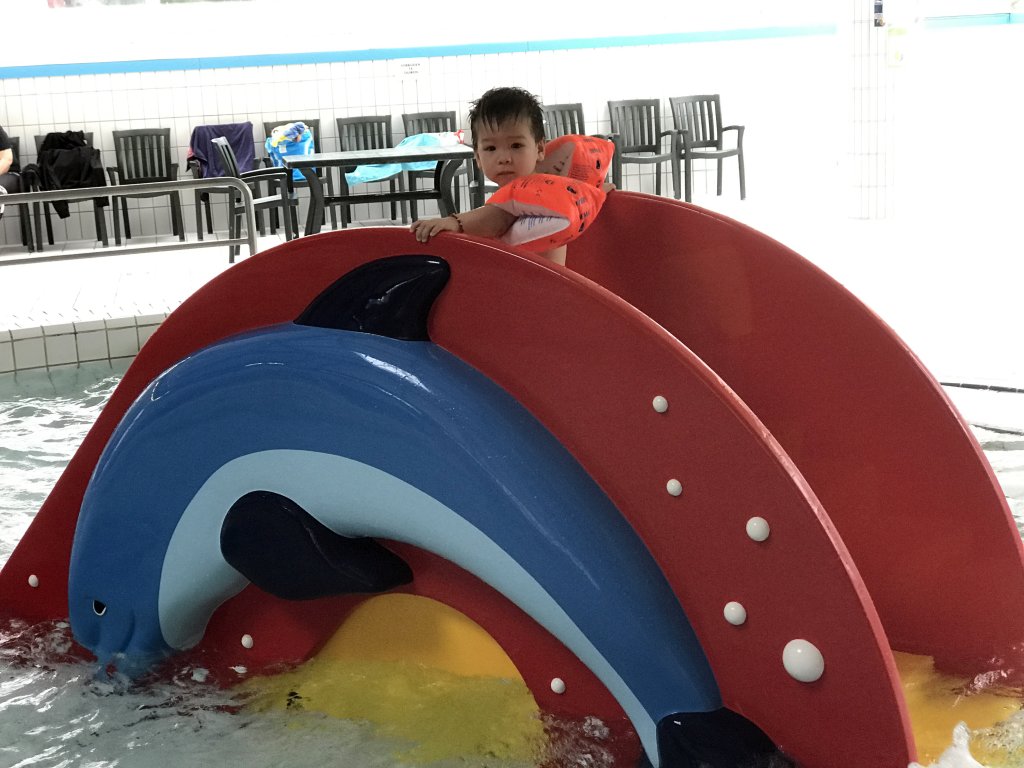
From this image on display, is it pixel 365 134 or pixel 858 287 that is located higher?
pixel 365 134

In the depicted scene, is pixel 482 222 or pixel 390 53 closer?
pixel 482 222

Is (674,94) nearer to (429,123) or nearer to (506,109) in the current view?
(429,123)

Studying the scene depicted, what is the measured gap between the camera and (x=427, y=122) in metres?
10.1

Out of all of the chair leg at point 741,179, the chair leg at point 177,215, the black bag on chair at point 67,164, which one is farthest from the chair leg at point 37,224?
the chair leg at point 741,179

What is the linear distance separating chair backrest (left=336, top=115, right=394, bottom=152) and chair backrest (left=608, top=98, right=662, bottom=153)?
207 centimetres

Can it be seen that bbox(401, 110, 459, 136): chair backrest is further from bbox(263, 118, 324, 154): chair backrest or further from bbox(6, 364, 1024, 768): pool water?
bbox(6, 364, 1024, 768): pool water

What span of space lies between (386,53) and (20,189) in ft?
11.2

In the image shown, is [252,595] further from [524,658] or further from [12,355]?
[12,355]

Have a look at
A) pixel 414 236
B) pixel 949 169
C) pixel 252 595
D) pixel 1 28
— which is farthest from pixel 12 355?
pixel 949 169

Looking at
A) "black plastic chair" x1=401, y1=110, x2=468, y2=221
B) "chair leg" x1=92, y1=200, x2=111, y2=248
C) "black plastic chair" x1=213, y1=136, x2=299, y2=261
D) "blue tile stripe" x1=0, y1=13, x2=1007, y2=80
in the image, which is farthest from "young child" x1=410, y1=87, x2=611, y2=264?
"blue tile stripe" x1=0, y1=13, x2=1007, y2=80

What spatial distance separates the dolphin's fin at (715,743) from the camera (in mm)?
1465

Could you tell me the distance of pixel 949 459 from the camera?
1.84 meters

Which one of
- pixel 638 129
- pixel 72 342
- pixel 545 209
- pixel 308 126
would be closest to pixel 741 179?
pixel 638 129

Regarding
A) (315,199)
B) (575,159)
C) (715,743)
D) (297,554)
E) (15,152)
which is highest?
(15,152)
